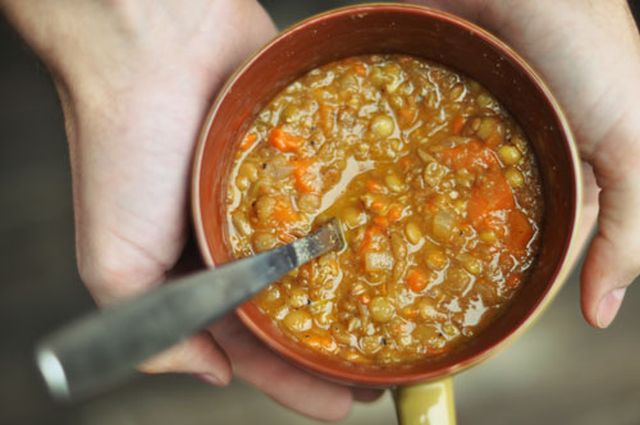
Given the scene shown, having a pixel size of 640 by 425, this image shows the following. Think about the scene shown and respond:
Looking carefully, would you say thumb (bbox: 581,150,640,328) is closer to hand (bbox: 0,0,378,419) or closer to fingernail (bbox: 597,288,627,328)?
fingernail (bbox: 597,288,627,328)

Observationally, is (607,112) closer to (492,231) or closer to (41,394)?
(492,231)

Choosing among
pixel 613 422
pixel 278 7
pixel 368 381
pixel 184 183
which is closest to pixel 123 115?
pixel 184 183

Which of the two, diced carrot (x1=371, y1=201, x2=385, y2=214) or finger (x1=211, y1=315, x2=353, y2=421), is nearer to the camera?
diced carrot (x1=371, y1=201, x2=385, y2=214)

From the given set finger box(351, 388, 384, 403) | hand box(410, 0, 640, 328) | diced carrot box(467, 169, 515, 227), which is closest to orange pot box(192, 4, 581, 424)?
diced carrot box(467, 169, 515, 227)

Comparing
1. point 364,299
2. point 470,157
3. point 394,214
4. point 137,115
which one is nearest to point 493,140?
point 470,157

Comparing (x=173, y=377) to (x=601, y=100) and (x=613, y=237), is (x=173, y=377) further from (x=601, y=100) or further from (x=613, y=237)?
(x=601, y=100)
